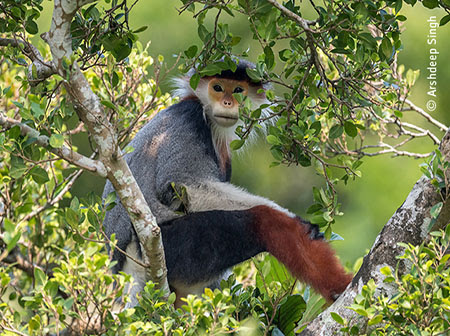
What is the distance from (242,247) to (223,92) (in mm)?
1256

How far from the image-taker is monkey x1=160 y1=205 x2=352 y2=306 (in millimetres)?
3643

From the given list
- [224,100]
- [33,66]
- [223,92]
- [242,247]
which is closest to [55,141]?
[33,66]

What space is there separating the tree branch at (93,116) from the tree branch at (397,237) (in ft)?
2.93

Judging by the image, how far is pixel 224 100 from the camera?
14.6 ft

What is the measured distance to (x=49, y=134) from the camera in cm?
270


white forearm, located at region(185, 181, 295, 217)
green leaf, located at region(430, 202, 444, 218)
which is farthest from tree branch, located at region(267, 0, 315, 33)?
white forearm, located at region(185, 181, 295, 217)

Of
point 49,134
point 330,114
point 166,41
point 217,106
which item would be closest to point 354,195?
point 166,41

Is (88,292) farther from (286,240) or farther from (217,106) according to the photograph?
(217,106)

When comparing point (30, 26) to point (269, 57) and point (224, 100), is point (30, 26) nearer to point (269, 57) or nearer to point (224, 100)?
point (269, 57)

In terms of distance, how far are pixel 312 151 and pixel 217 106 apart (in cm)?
154

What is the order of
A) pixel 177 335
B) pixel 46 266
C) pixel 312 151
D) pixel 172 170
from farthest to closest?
pixel 46 266 → pixel 172 170 → pixel 312 151 → pixel 177 335

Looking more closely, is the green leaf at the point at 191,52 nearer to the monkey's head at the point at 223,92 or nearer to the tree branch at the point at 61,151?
the tree branch at the point at 61,151

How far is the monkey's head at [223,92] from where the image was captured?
4402 millimetres

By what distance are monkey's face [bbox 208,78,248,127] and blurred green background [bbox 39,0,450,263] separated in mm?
4108
